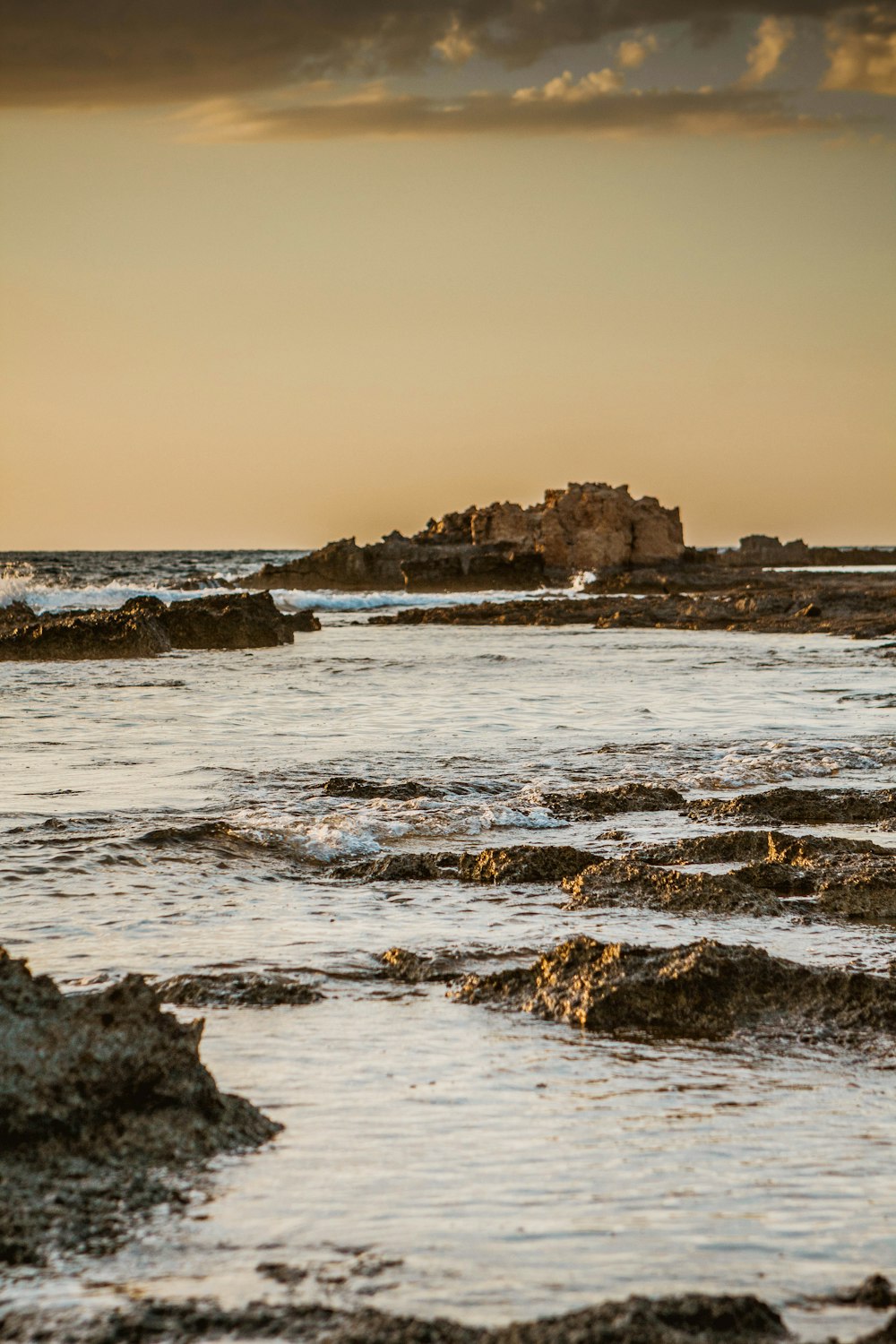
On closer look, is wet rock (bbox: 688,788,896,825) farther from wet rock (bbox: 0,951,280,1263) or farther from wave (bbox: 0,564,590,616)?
wave (bbox: 0,564,590,616)

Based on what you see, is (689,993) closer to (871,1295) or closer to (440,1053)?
(440,1053)

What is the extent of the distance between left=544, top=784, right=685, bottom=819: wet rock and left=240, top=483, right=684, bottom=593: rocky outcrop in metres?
48.4

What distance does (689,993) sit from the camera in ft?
13.1

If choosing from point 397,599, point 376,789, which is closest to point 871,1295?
point 376,789

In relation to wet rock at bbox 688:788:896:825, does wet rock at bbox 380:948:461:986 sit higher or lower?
lower

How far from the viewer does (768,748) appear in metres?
10.0

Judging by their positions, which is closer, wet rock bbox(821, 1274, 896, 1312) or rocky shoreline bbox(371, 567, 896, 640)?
wet rock bbox(821, 1274, 896, 1312)

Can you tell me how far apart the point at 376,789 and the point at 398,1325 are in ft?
18.8

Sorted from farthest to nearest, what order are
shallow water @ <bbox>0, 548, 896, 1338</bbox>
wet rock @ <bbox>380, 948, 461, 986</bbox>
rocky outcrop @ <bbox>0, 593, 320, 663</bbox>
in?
rocky outcrop @ <bbox>0, 593, 320, 663</bbox> < wet rock @ <bbox>380, 948, 461, 986</bbox> < shallow water @ <bbox>0, 548, 896, 1338</bbox>

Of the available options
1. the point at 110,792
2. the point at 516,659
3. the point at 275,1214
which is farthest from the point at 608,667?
the point at 275,1214

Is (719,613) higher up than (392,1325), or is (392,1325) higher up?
(719,613)

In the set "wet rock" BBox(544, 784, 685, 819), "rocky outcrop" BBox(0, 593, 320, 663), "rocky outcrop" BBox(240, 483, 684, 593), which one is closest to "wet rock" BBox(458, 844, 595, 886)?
"wet rock" BBox(544, 784, 685, 819)

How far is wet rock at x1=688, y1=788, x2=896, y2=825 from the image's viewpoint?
7.25 metres

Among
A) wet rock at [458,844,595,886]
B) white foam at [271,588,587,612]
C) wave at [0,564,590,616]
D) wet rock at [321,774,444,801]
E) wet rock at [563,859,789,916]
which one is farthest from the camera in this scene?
white foam at [271,588,587,612]
